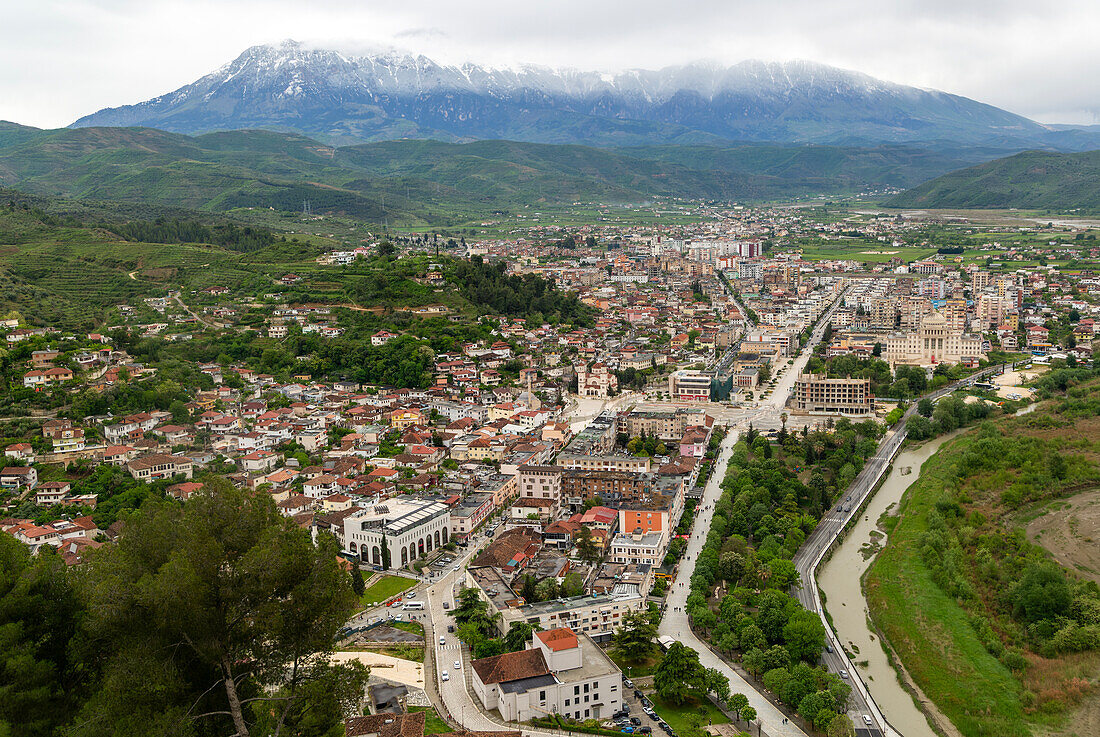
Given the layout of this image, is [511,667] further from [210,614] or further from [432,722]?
[210,614]

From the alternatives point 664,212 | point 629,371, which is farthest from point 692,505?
point 664,212

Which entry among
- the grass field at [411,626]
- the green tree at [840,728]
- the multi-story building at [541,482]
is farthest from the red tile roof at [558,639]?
the multi-story building at [541,482]

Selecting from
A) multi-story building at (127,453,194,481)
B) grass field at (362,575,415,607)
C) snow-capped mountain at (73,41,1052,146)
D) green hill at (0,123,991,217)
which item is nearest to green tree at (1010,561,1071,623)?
grass field at (362,575,415,607)

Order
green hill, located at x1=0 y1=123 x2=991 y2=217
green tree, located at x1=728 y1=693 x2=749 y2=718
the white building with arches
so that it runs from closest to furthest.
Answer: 1. green tree, located at x1=728 y1=693 x2=749 y2=718
2. the white building with arches
3. green hill, located at x1=0 y1=123 x2=991 y2=217

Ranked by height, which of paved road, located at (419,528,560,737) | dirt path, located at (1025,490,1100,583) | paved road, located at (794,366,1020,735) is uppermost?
dirt path, located at (1025,490,1100,583)

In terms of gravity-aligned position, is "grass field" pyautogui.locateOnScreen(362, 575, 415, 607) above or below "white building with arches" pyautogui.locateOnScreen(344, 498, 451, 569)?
below

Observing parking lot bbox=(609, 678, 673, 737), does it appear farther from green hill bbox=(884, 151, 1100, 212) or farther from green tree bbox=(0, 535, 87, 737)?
green hill bbox=(884, 151, 1100, 212)

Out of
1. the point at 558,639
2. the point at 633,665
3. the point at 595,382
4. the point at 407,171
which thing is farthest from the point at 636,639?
the point at 407,171
